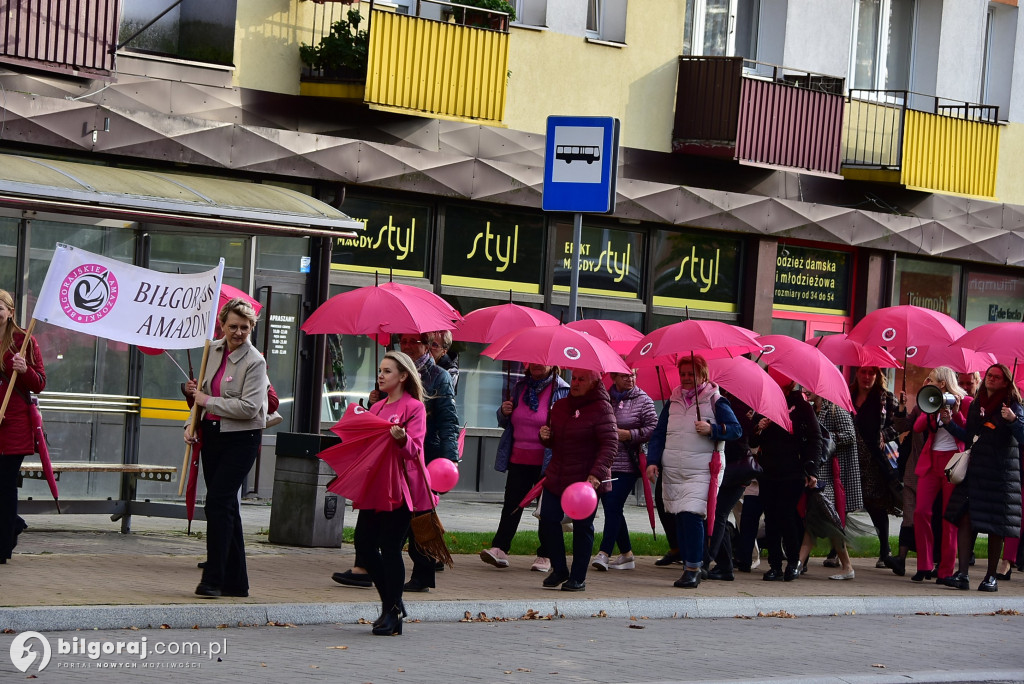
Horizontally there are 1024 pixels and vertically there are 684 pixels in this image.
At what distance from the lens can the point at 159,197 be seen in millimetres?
14023

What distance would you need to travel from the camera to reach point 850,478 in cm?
1392

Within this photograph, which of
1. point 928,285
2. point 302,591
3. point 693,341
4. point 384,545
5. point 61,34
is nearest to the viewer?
point 384,545

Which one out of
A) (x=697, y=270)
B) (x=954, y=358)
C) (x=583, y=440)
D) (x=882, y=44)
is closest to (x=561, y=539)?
(x=583, y=440)

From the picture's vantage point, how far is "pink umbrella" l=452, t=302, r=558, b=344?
14.3 metres

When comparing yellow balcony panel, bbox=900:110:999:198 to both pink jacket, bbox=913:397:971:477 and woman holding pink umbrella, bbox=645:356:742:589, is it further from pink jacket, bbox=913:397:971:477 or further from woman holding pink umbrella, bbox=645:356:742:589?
woman holding pink umbrella, bbox=645:356:742:589

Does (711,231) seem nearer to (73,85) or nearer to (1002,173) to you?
(1002,173)

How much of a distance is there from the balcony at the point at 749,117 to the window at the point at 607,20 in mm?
1063

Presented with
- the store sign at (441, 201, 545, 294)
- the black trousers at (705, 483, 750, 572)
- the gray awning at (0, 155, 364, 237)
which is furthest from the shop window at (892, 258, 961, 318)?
the black trousers at (705, 483, 750, 572)

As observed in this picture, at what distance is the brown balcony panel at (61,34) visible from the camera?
15.1 metres

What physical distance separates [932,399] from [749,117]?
7861mm

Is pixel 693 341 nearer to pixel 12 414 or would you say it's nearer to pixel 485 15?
pixel 12 414

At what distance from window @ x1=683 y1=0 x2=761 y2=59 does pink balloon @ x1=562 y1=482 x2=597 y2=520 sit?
38.4 ft

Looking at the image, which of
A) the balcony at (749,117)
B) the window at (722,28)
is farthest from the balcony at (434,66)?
the window at (722,28)

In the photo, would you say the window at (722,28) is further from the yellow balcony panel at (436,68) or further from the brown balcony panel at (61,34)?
the brown balcony panel at (61,34)
